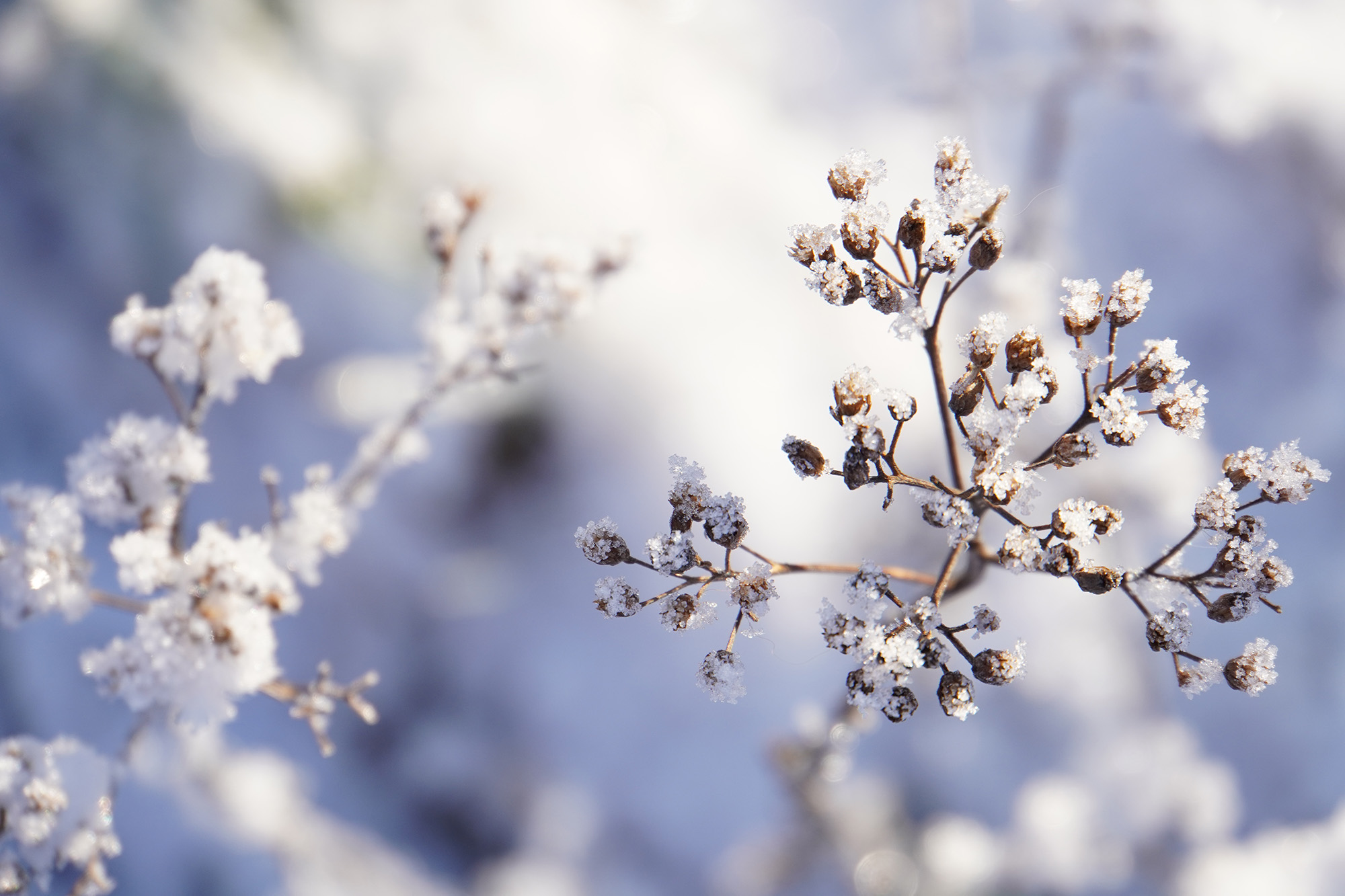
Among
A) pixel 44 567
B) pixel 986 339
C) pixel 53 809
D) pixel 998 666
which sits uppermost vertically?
pixel 986 339

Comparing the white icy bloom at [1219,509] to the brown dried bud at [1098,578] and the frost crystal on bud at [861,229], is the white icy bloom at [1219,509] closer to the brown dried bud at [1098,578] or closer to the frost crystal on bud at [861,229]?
the brown dried bud at [1098,578]

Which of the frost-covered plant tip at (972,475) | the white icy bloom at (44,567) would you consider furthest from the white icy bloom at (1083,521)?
the white icy bloom at (44,567)

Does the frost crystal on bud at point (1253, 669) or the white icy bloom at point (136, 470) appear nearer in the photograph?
the frost crystal on bud at point (1253, 669)

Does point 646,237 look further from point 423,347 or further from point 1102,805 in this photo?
point 1102,805

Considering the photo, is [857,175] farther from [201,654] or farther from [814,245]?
[201,654]

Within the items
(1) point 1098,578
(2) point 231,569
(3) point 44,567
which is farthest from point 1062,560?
(3) point 44,567

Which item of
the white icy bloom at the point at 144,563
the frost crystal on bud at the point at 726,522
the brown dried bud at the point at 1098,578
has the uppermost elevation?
the brown dried bud at the point at 1098,578

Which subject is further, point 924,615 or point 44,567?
point 44,567

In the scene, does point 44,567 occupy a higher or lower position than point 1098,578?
lower
